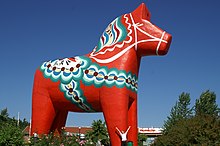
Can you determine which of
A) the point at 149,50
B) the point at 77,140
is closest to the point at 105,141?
the point at 149,50

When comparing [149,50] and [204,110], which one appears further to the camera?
[204,110]

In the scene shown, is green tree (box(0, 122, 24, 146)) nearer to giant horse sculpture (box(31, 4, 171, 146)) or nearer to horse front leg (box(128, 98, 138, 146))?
giant horse sculpture (box(31, 4, 171, 146))

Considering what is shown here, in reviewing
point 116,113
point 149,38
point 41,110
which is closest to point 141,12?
point 149,38

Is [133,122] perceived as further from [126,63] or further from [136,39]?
[136,39]

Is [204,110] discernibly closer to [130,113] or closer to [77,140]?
[130,113]

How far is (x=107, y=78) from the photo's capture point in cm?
1125

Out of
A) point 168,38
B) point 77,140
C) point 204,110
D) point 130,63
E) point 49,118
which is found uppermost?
point 204,110

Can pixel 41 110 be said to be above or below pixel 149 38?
below

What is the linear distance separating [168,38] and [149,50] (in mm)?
715

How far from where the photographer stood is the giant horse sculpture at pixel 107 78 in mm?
11039

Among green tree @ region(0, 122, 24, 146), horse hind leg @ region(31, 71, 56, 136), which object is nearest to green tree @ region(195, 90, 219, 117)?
horse hind leg @ region(31, 71, 56, 136)

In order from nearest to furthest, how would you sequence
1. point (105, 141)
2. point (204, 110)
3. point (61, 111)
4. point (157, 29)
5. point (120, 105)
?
1. point (120, 105)
2. point (157, 29)
3. point (61, 111)
4. point (105, 141)
5. point (204, 110)

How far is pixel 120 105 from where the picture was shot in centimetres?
1084

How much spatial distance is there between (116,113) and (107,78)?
116 centimetres
